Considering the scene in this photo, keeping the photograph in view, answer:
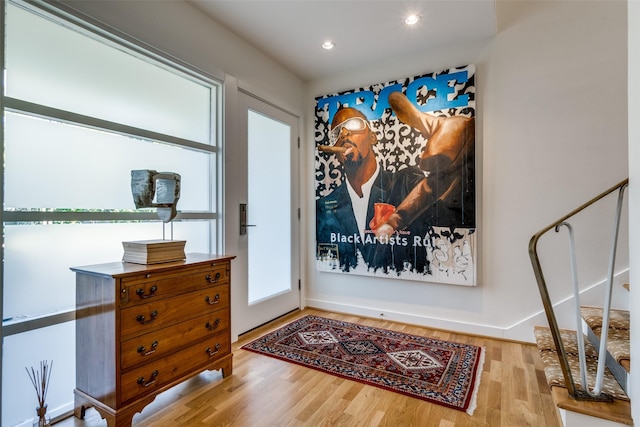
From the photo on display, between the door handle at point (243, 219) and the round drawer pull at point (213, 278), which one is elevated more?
the door handle at point (243, 219)

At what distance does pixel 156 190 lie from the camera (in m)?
1.93

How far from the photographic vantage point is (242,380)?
2117 mm

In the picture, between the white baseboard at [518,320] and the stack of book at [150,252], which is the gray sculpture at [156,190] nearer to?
the stack of book at [150,252]

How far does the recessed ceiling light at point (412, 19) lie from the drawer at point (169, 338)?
2.64 m

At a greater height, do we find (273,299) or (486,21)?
(486,21)

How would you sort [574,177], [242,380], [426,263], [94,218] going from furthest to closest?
[426,263] < [574,177] < [242,380] < [94,218]

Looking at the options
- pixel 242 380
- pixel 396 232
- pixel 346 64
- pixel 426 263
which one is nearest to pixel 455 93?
pixel 346 64

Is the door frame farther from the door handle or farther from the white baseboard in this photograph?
the white baseboard

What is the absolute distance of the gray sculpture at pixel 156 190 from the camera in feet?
6.03

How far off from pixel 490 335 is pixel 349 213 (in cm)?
172

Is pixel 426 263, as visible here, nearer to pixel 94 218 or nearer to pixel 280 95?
pixel 280 95

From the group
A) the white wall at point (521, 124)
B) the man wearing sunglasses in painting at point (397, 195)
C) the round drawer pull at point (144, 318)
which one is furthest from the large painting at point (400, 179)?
the round drawer pull at point (144, 318)

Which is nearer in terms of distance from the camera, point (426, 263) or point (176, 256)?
point (176, 256)

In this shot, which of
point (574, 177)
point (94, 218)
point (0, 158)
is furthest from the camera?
point (574, 177)
